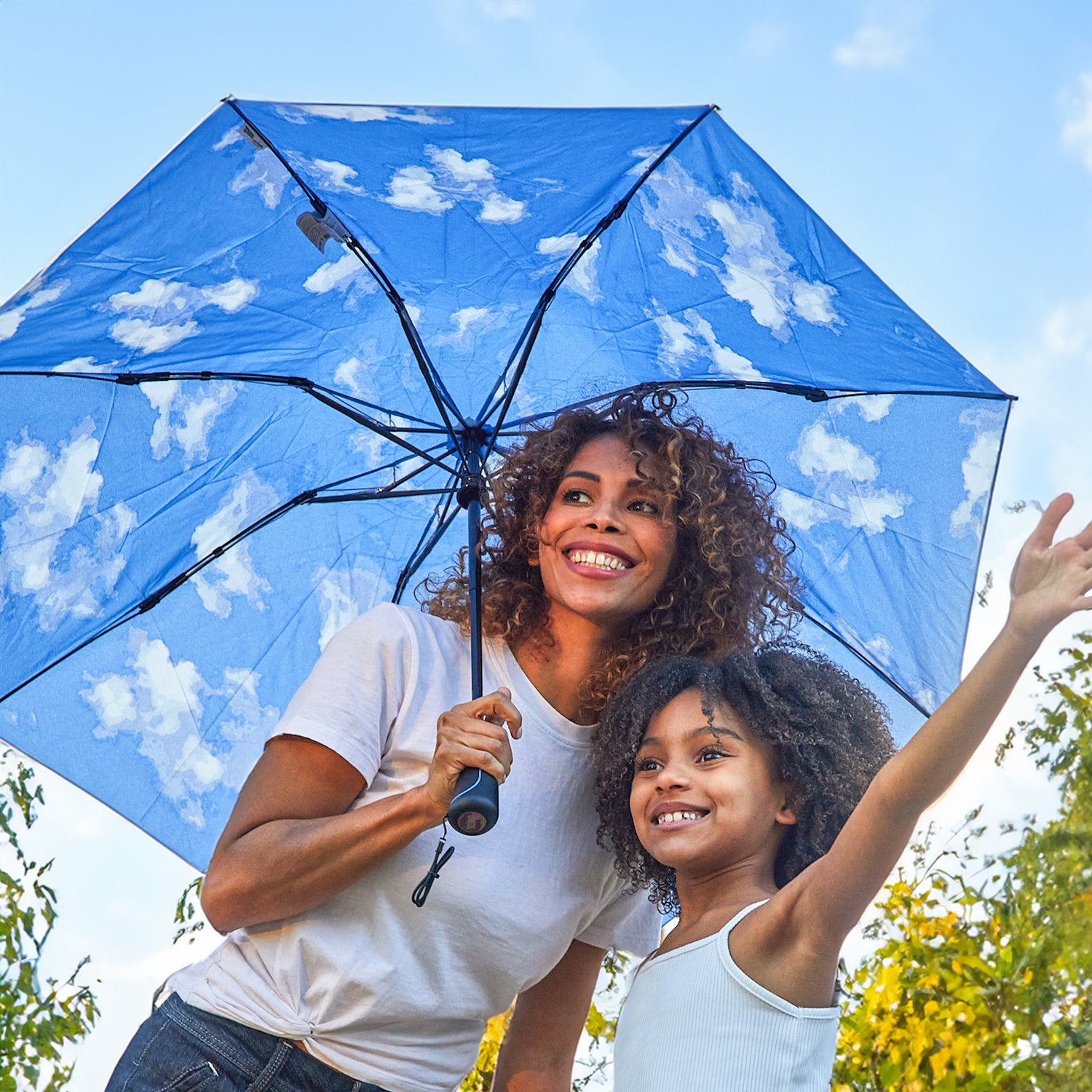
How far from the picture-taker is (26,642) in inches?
109

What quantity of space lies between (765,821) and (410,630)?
2.53 feet

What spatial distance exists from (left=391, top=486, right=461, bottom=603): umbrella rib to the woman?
25 centimetres

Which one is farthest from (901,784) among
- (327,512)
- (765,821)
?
(327,512)

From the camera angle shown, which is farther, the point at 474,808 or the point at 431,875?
the point at 431,875

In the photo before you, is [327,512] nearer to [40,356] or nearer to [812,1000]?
[40,356]

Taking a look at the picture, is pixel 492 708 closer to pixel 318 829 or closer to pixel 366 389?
pixel 318 829

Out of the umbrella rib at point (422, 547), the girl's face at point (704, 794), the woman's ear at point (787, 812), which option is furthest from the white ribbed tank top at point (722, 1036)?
the umbrella rib at point (422, 547)

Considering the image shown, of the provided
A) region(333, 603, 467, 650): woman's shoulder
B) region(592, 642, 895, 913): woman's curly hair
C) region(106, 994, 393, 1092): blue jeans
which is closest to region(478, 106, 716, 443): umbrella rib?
region(333, 603, 467, 650): woman's shoulder

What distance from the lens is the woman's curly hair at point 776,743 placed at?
7.82 feet

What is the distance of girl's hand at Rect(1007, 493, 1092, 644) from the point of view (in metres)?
1.57

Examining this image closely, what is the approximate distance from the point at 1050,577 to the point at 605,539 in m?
1.01

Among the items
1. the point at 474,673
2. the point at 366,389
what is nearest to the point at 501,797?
the point at 474,673

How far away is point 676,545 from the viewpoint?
2.59 metres

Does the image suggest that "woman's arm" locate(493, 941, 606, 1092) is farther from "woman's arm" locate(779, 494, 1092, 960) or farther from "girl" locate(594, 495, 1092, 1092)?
"woman's arm" locate(779, 494, 1092, 960)
